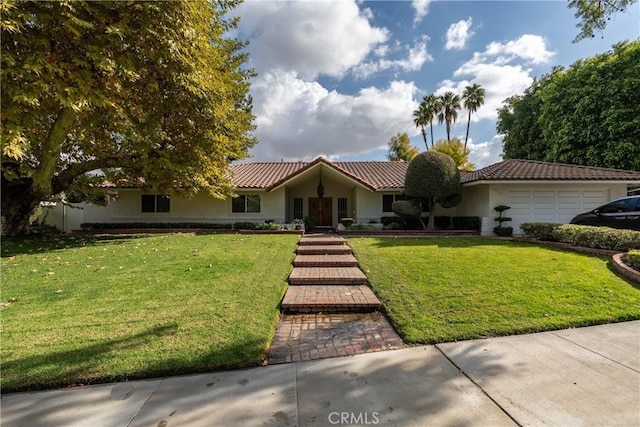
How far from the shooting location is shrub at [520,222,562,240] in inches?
465

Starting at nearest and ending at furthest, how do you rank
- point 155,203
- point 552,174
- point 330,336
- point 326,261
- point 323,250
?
point 330,336 < point 326,261 < point 323,250 < point 552,174 < point 155,203

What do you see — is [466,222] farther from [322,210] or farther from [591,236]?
[322,210]

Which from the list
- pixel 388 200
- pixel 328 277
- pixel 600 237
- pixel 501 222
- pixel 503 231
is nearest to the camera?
pixel 328 277

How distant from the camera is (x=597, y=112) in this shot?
20375 mm

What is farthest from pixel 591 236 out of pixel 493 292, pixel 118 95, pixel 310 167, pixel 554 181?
pixel 118 95

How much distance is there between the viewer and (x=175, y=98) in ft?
35.7

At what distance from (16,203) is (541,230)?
69.4 ft

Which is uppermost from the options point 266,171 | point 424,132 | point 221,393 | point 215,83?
point 424,132

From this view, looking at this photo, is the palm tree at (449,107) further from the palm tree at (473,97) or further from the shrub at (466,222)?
the shrub at (466,222)

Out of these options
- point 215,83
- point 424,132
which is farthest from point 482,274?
point 424,132

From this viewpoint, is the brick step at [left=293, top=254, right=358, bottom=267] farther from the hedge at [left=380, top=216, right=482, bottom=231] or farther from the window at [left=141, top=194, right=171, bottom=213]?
the window at [left=141, top=194, right=171, bottom=213]

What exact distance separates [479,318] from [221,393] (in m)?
3.72

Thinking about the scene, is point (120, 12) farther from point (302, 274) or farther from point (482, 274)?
point (482, 274)

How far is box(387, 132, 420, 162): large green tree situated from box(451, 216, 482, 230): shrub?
18.0 m
